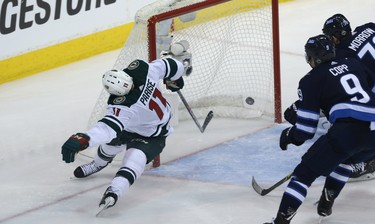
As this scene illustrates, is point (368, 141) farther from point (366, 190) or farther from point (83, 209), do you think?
point (83, 209)

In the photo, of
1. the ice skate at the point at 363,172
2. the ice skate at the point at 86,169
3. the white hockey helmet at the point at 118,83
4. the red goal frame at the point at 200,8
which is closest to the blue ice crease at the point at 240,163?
the red goal frame at the point at 200,8

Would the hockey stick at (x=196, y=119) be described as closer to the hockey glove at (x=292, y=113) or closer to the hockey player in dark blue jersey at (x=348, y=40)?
the hockey glove at (x=292, y=113)

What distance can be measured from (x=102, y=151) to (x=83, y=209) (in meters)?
0.46

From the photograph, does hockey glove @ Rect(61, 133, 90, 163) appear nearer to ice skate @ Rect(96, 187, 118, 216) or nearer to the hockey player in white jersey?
the hockey player in white jersey

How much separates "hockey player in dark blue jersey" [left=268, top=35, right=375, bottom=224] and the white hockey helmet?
978 mm

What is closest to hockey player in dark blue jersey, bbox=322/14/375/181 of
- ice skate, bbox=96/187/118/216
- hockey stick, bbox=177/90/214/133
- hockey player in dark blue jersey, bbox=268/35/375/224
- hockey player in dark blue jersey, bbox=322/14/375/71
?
hockey player in dark blue jersey, bbox=322/14/375/71

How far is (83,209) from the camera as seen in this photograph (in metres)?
6.03

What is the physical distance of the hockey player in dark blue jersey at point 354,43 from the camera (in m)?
6.22

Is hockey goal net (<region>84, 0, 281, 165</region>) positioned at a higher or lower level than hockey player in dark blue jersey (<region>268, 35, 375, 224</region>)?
lower

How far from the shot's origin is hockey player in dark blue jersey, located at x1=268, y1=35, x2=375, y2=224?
5.32 metres

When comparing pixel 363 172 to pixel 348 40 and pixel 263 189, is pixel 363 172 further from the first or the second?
pixel 348 40

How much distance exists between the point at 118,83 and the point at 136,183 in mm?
753

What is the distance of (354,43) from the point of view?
6.35m

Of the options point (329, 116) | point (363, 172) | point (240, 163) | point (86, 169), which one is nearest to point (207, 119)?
point (240, 163)
